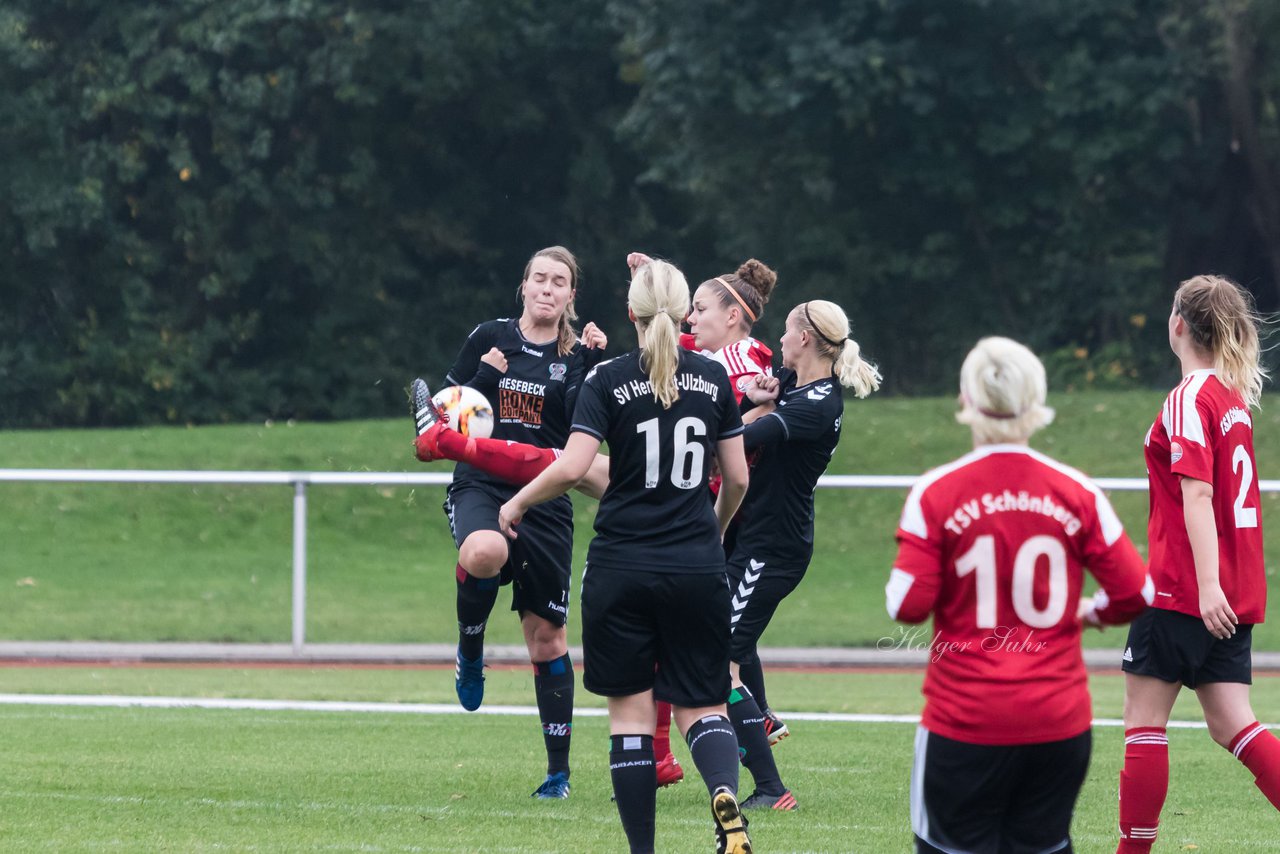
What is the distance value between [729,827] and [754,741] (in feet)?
5.49

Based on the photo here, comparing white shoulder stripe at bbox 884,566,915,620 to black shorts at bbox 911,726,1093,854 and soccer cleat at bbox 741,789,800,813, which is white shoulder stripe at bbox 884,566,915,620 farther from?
soccer cleat at bbox 741,789,800,813

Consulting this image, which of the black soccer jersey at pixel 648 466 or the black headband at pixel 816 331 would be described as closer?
the black soccer jersey at pixel 648 466

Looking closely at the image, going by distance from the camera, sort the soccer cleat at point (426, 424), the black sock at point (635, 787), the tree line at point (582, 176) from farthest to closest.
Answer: the tree line at point (582, 176) < the soccer cleat at point (426, 424) < the black sock at point (635, 787)

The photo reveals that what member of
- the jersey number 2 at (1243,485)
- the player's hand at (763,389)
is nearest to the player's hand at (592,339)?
the player's hand at (763,389)

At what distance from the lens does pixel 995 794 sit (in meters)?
4.23

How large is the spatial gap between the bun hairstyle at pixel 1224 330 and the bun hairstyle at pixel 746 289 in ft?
5.93

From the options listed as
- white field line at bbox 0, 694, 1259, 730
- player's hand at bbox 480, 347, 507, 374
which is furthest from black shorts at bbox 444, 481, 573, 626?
white field line at bbox 0, 694, 1259, 730

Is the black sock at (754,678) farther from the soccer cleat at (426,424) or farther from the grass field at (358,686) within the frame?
the soccer cleat at (426,424)

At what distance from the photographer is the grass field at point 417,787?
639cm

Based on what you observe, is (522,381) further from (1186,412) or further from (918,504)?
(918,504)

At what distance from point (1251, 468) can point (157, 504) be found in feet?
51.8

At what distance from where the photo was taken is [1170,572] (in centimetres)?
555

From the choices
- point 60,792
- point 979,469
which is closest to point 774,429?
point 979,469

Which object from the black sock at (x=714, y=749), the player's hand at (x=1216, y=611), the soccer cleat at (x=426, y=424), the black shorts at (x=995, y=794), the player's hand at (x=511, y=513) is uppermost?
the soccer cleat at (x=426, y=424)
